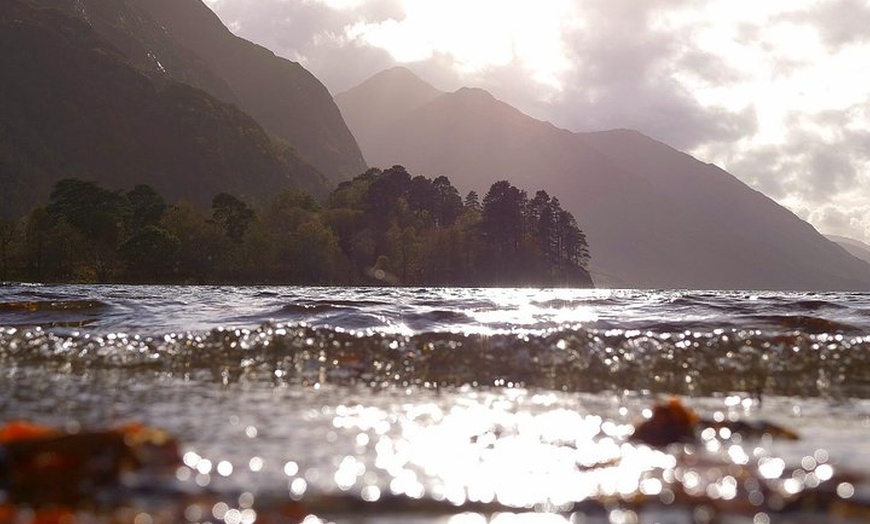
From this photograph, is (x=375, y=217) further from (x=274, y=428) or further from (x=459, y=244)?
(x=274, y=428)

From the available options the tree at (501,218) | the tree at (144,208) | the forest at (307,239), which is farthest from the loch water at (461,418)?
the tree at (501,218)

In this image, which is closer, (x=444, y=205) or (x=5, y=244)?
(x=5, y=244)

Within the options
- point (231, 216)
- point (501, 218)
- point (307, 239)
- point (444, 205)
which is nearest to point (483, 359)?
point (307, 239)

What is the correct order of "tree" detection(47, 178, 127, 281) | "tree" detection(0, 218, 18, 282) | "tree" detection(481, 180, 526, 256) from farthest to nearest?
"tree" detection(481, 180, 526, 256), "tree" detection(47, 178, 127, 281), "tree" detection(0, 218, 18, 282)

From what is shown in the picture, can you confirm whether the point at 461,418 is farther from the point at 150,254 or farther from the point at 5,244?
the point at 5,244

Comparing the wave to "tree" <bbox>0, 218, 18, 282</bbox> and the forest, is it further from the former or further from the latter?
"tree" <bbox>0, 218, 18, 282</bbox>

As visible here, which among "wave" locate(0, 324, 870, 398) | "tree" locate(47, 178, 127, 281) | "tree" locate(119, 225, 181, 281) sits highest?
"tree" locate(47, 178, 127, 281)

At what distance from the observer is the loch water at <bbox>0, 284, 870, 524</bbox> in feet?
7.55

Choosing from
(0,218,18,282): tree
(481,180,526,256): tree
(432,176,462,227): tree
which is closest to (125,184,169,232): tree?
(0,218,18,282): tree

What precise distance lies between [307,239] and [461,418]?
361ft

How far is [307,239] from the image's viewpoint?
111750 mm

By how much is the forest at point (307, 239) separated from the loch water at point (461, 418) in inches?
4094

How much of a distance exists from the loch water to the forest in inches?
4094

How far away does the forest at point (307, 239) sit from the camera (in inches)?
4092
